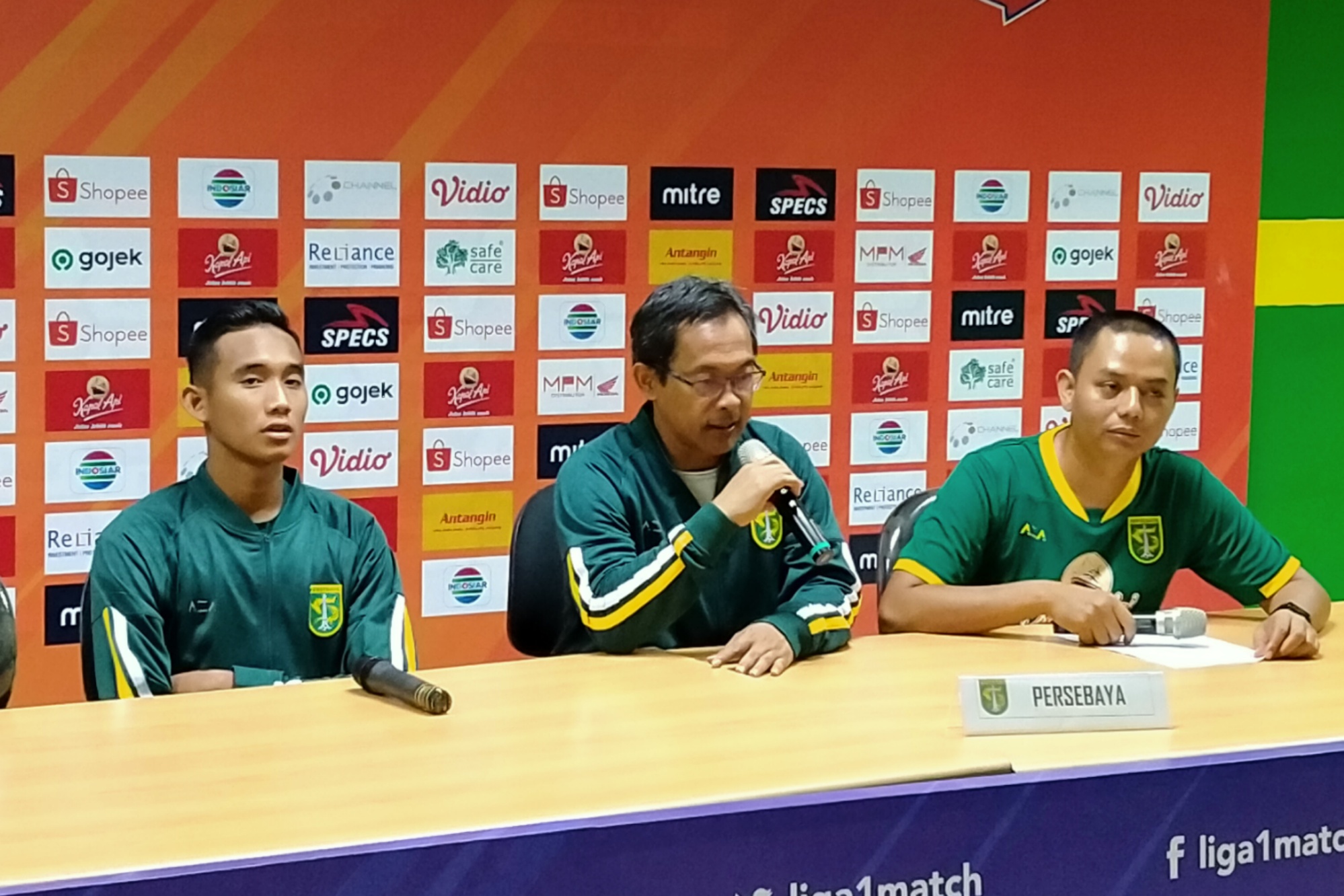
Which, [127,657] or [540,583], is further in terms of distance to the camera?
[540,583]

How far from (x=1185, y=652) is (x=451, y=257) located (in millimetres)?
1912

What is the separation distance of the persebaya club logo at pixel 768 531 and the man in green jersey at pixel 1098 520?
221 mm

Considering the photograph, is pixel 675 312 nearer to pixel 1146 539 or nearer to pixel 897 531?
pixel 897 531

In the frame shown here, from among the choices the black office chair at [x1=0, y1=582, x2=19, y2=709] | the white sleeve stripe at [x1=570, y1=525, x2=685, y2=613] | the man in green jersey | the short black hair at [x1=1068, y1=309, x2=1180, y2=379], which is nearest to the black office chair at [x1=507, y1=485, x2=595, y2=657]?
the white sleeve stripe at [x1=570, y1=525, x2=685, y2=613]

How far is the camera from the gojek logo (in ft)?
14.0

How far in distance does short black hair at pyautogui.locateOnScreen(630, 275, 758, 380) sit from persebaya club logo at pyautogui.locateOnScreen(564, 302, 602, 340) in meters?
1.16

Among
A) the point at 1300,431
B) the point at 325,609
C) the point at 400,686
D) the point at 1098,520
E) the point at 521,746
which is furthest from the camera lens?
the point at 1300,431

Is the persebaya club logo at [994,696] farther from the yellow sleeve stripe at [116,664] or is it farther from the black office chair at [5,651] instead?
the black office chair at [5,651]

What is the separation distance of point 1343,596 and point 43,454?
3.46 meters

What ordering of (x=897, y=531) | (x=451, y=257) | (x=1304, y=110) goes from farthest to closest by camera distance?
(x=1304, y=110)
(x=451, y=257)
(x=897, y=531)

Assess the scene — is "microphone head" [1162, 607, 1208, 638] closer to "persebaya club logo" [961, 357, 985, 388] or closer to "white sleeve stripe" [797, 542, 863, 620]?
"white sleeve stripe" [797, 542, 863, 620]

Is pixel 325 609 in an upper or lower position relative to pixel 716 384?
lower

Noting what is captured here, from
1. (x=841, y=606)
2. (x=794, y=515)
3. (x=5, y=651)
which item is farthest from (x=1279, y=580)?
(x=5, y=651)

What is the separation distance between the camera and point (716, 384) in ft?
8.83
